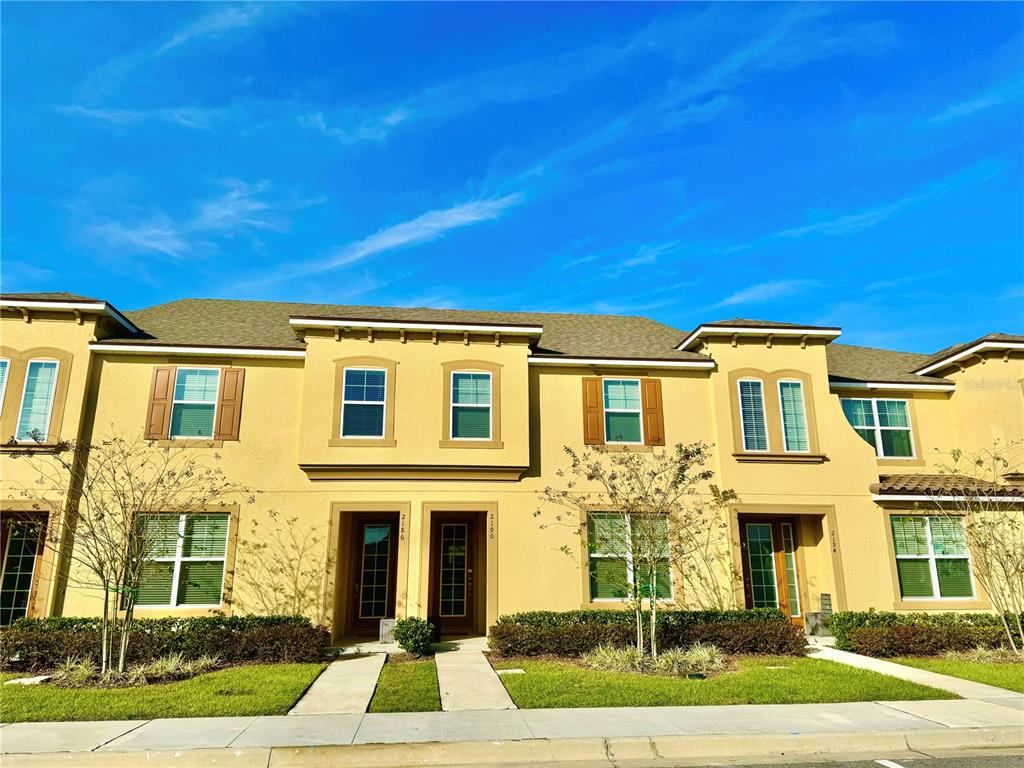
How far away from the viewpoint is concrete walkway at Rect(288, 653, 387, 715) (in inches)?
352

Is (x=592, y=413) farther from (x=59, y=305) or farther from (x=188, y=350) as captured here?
(x=59, y=305)

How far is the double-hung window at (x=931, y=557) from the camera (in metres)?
15.4

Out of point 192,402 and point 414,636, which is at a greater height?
point 192,402

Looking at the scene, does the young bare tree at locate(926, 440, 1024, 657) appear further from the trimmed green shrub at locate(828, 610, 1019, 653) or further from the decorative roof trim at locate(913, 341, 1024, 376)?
the decorative roof trim at locate(913, 341, 1024, 376)

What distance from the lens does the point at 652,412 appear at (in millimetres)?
16203

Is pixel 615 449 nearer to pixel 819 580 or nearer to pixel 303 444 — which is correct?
pixel 819 580

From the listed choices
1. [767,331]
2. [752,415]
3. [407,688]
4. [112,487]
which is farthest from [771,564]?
[112,487]

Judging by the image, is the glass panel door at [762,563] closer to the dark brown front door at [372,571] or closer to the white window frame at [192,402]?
the dark brown front door at [372,571]

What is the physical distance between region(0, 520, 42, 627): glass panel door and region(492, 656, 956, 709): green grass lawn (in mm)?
10563

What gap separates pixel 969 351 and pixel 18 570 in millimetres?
23199

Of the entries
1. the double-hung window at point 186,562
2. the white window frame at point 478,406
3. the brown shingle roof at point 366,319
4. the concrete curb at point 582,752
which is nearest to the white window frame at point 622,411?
the brown shingle roof at point 366,319

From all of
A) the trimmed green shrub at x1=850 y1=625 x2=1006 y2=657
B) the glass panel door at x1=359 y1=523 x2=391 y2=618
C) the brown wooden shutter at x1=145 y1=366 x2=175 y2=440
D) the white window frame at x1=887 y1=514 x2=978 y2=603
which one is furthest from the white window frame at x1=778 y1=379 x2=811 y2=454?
the brown wooden shutter at x1=145 y1=366 x2=175 y2=440

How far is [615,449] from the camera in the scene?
1580cm

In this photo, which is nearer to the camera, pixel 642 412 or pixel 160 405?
pixel 160 405
